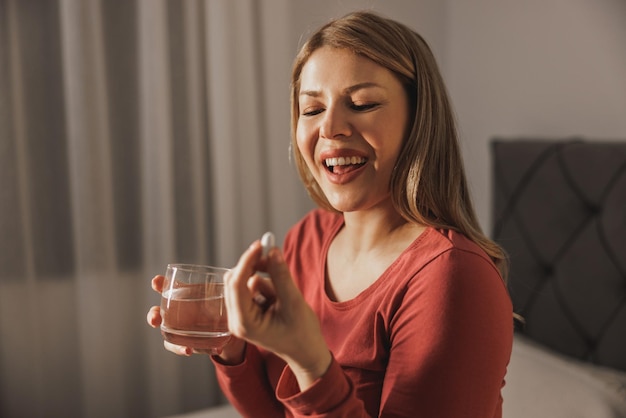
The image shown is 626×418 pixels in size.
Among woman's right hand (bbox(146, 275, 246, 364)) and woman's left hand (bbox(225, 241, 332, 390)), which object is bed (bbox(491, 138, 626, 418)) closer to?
woman's right hand (bbox(146, 275, 246, 364))

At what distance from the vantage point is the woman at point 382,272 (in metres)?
0.91

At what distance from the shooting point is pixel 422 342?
0.97m

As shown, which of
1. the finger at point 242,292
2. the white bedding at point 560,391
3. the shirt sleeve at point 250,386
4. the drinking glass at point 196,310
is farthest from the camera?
the white bedding at point 560,391

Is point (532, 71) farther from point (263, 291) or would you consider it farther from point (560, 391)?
point (263, 291)

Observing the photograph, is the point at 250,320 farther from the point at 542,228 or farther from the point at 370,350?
the point at 542,228

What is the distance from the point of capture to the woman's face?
1093 mm

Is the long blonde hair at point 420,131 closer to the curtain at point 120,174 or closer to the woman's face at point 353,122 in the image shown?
the woman's face at point 353,122

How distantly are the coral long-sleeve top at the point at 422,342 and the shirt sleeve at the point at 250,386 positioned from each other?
0.21 metres

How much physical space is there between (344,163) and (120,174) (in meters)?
1.34

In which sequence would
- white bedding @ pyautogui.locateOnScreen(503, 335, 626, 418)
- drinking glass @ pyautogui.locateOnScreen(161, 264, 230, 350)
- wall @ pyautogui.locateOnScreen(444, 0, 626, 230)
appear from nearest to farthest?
drinking glass @ pyautogui.locateOnScreen(161, 264, 230, 350)
white bedding @ pyautogui.locateOnScreen(503, 335, 626, 418)
wall @ pyautogui.locateOnScreen(444, 0, 626, 230)

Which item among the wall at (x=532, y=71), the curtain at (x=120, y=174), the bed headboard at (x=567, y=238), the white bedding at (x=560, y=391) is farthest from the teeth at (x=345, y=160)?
the curtain at (x=120, y=174)

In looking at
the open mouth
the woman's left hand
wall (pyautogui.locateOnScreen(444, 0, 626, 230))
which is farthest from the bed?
the woman's left hand

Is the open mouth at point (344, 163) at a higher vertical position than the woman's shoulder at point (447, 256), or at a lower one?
higher

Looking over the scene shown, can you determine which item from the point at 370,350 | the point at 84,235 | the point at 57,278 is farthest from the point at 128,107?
the point at 370,350
